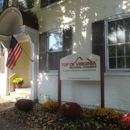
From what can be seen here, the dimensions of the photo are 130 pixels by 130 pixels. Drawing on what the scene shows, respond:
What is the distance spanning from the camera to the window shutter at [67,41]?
241 inches

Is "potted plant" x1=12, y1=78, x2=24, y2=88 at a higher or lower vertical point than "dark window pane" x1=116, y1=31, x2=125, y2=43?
lower

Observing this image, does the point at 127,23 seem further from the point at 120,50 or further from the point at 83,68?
the point at 83,68

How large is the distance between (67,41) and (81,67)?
1526mm

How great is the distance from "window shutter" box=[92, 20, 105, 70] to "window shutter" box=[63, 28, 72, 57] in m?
1.03

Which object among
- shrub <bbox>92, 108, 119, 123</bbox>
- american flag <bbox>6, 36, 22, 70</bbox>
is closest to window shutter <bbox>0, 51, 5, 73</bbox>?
american flag <bbox>6, 36, 22, 70</bbox>

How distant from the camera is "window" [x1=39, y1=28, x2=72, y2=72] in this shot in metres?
6.28

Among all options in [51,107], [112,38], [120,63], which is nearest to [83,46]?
[112,38]

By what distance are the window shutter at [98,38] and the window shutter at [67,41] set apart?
1.03 m

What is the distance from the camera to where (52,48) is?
678 cm

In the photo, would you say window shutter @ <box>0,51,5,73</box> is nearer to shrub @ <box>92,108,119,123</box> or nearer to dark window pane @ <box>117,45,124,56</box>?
shrub @ <box>92,108,119,123</box>

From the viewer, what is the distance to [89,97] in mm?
5605

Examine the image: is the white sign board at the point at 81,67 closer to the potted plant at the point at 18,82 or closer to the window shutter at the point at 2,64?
the potted plant at the point at 18,82

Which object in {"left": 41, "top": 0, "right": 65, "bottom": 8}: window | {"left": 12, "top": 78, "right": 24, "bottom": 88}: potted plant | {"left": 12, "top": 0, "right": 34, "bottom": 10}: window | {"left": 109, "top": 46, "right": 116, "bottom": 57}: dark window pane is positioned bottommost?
{"left": 12, "top": 78, "right": 24, "bottom": 88}: potted plant

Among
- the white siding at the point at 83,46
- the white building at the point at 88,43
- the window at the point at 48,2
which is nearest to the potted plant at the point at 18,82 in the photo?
the white building at the point at 88,43
